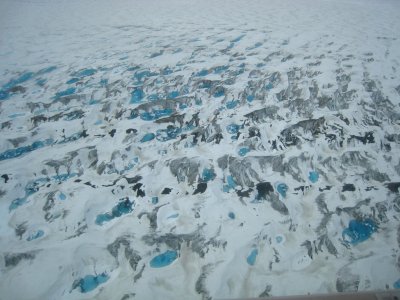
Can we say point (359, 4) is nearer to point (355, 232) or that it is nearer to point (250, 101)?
point (250, 101)

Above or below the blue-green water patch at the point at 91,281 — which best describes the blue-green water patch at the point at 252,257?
above

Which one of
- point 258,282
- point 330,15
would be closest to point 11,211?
point 258,282

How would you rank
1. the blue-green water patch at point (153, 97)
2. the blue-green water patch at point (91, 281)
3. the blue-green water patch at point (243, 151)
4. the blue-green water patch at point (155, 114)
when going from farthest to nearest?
the blue-green water patch at point (153, 97) → the blue-green water patch at point (155, 114) → the blue-green water patch at point (243, 151) → the blue-green water patch at point (91, 281)

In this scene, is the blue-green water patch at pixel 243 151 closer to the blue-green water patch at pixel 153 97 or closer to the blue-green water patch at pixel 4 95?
the blue-green water patch at pixel 153 97

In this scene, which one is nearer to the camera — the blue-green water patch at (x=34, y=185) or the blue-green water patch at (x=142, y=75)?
the blue-green water patch at (x=34, y=185)

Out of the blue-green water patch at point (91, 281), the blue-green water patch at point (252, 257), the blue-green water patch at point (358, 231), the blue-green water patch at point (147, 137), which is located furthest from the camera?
the blue-green water patch at point (147, 137)

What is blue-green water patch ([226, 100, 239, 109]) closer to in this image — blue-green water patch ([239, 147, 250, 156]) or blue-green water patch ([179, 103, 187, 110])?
blue-green water patch ([179, 103, 187, 110])

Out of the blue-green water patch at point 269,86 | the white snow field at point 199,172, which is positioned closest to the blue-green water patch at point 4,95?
the white snow field at point 199,172

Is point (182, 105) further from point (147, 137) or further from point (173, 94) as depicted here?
point (147, 137)
